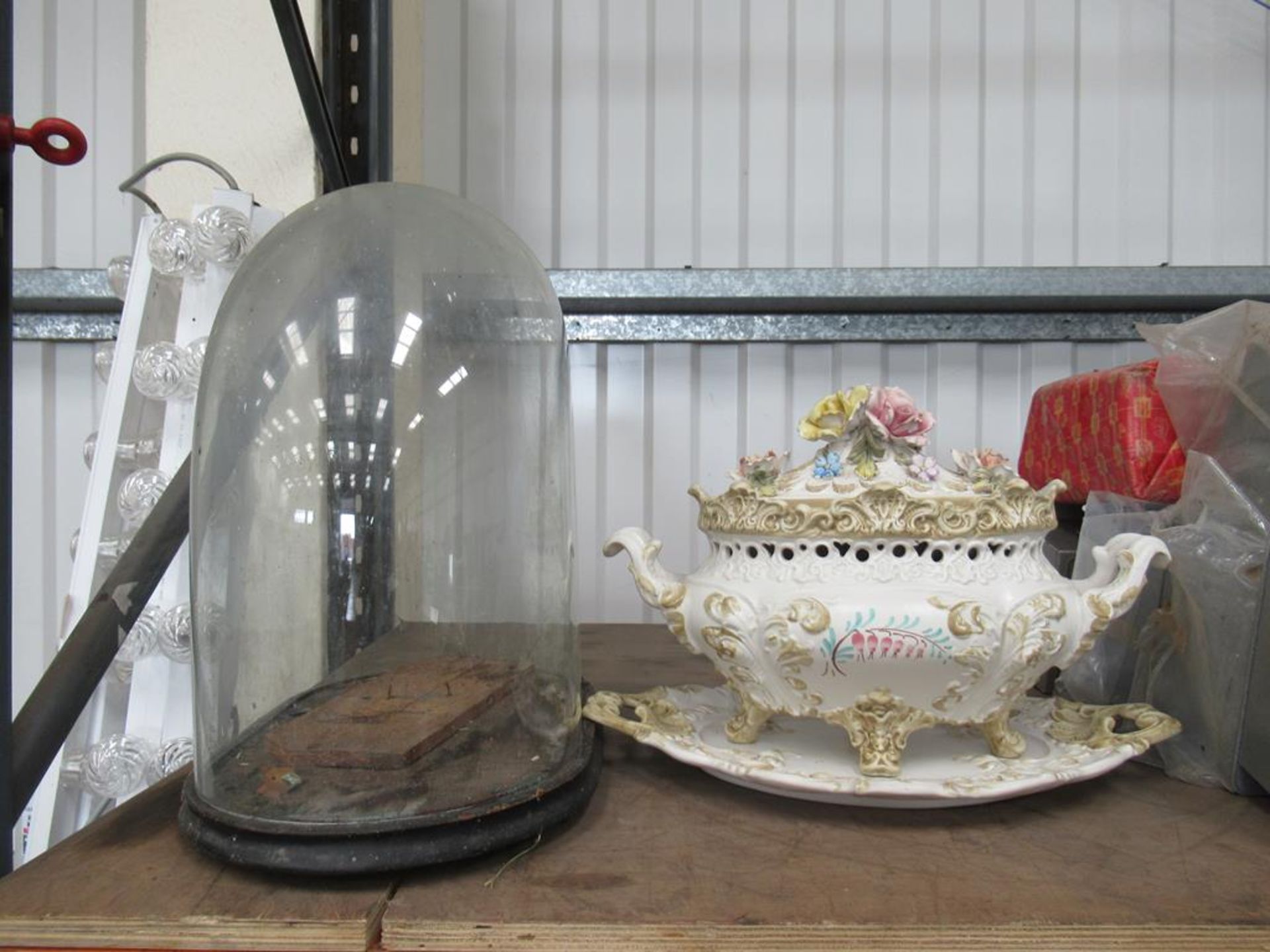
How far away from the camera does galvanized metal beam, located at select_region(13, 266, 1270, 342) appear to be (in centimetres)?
128

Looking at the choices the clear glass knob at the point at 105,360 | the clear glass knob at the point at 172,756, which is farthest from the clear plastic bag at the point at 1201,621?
the clear glass knob at the point at 105,360

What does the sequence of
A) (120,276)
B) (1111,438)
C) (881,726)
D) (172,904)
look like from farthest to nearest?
1. (120,276)
2. (1111,438)
3. (881,726)
4. (172,904)

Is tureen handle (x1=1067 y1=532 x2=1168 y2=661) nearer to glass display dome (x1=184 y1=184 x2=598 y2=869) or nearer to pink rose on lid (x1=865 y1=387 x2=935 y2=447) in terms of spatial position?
pink rose on lid (x1=865 y1=387 x2=935 y2=447)

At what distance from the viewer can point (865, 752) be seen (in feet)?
1.75

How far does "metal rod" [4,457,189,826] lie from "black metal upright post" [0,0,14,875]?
27 millimetres

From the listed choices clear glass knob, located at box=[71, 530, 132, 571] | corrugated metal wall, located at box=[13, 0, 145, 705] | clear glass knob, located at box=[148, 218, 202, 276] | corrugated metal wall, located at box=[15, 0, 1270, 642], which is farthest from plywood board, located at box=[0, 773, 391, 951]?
corrugated metal wall, located at box=[13, 0, 145, 705]

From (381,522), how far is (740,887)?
0.32 meters

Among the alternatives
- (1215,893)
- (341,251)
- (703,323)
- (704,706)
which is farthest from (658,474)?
(1215,893)

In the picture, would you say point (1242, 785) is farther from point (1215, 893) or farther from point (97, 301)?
point (97, 301)

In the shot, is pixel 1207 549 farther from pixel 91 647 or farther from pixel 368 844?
pixel 91 647

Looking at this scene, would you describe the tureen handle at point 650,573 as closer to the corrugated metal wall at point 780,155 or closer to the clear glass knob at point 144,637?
the clear glass knob at point 144,637

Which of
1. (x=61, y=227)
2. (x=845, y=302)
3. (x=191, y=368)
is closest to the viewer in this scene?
(x=191, y=368)

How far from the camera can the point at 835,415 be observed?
60 centimetres

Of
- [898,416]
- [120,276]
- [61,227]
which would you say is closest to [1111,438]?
[898,416]
